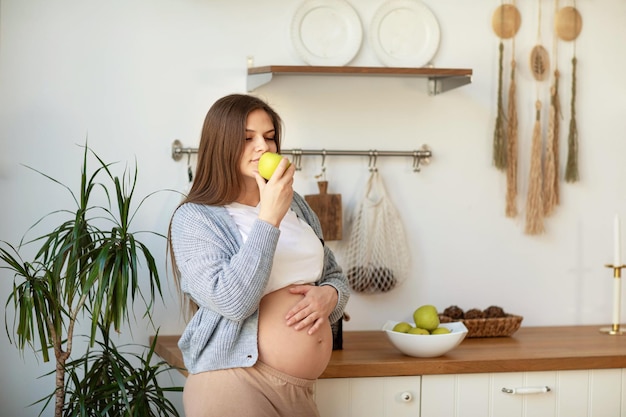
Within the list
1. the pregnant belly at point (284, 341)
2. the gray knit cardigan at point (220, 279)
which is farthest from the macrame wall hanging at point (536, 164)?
the gray knit cardigan at point (220, 279)

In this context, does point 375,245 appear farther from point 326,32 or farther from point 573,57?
point 573,57

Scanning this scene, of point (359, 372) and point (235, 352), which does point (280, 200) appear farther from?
point (359, 372)

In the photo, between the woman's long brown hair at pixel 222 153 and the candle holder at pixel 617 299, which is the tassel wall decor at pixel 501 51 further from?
the woman's long brown hair at pixel 222 153

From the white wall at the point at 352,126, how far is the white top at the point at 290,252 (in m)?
0.78

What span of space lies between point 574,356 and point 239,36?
1490mm

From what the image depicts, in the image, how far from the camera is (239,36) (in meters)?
3.07

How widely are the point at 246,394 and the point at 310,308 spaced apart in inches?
10.3

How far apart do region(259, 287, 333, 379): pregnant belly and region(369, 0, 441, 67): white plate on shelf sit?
48.0 inches

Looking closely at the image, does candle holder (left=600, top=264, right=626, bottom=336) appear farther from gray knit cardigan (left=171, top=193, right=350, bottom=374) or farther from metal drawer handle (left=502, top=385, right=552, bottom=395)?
gray knit cardigan (left=171, top=193, right=350, bottom=374)

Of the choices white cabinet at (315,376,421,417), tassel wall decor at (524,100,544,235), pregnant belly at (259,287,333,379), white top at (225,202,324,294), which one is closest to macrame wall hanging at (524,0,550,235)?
tassel wall decor at (524,100,544,235)

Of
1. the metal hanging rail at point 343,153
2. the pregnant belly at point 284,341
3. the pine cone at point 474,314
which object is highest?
the metal hanging rail at point 343,153

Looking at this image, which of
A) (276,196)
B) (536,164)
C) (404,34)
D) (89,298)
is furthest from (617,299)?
(89,298)

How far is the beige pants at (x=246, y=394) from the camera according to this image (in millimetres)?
2143

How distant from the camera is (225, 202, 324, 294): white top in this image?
2244 mm
